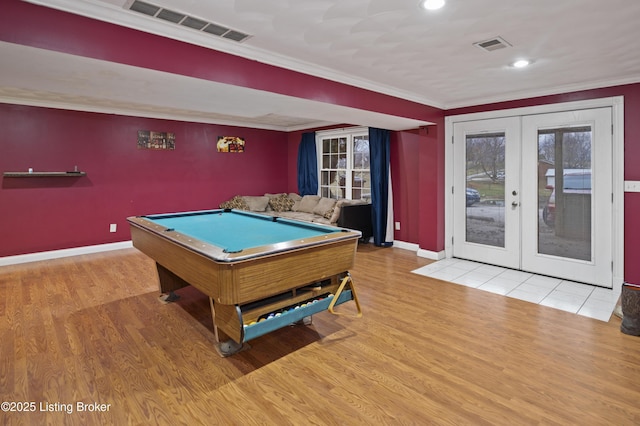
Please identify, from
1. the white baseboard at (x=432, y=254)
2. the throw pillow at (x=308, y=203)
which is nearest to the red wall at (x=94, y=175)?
the throw pillow at (x=308, y=203)

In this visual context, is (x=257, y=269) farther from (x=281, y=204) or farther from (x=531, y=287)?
(x=281, y=204)

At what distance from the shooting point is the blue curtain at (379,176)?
234 inches

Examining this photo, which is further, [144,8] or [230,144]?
[230,144]

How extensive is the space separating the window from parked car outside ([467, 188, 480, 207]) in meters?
1.86

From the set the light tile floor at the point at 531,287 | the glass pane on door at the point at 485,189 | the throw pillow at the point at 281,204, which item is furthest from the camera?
the throw pillow at the point at 281,204

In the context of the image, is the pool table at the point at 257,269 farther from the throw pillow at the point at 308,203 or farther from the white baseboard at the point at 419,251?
the throw pillow at the point at 308,203

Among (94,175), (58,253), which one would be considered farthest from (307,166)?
(58,253)

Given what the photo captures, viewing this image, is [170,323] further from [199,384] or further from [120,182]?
[120,182]

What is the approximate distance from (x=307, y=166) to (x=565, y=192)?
4.65 metres

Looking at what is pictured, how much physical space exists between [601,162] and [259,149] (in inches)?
230

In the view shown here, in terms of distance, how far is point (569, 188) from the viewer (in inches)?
164

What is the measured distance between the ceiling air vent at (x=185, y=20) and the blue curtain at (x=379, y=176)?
3.58 meters

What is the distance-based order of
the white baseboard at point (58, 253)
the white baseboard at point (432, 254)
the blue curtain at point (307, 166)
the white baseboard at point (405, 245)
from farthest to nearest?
the blue curtain at point (307, 166) → the white baseboard at point (405, 245) → the white baseboard at point (432, 254) → the white baseboard at point (58, 253)

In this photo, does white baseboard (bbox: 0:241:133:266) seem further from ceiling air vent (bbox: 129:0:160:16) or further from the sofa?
ceiling air vent (bbox: 129:0:160:16)
